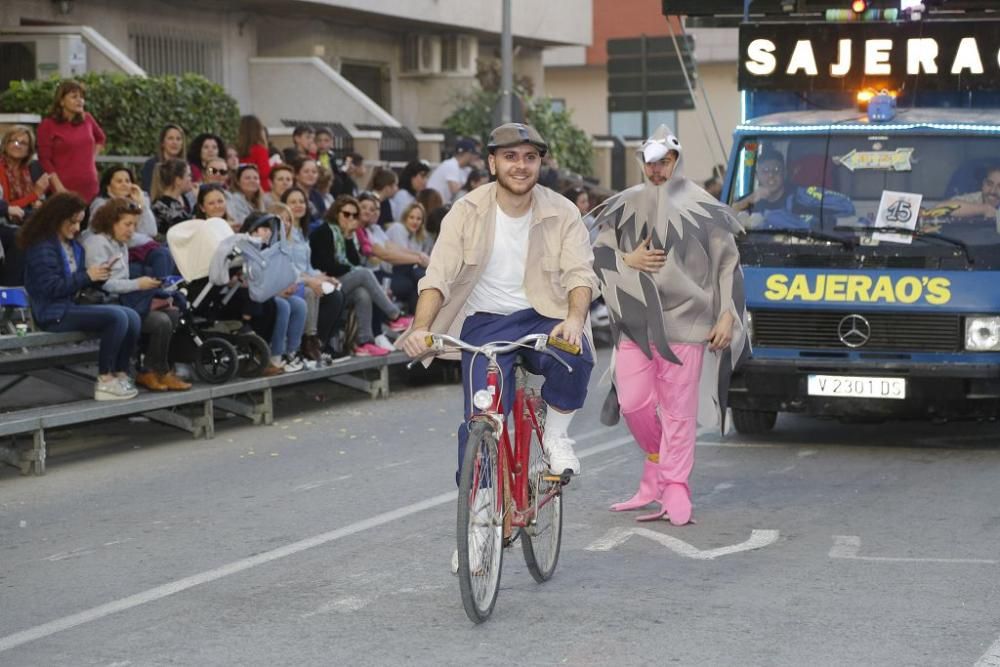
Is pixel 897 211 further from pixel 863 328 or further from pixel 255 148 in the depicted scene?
pixel 255 148

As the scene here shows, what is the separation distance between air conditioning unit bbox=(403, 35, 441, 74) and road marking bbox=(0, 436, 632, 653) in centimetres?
2455

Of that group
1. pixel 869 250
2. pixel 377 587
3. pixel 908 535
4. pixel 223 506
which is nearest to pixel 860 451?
pixel 869 250

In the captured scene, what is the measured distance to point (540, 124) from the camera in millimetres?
35656

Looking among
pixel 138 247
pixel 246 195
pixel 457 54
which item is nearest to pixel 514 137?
pixel 138 247

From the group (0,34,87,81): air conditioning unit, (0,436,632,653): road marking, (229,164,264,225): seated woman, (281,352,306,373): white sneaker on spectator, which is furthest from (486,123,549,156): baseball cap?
(0,34,87,81): air conditioning unit

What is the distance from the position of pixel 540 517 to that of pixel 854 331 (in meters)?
4.45

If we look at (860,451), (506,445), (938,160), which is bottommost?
(860,451)

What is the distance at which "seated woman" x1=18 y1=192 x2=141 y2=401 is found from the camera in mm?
12523

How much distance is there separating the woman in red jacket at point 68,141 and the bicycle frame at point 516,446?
354 inches

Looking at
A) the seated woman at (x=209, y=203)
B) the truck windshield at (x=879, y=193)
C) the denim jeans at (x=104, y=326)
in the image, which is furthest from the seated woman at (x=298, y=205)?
the truck windshield at (x=879, y=193)

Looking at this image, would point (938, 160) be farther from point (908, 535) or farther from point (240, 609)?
point (240, 609)

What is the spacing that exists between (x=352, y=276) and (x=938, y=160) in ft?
18.8

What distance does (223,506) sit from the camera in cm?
1031

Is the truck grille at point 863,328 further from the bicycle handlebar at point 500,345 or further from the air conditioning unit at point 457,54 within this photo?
the air conditioning unit at point 457,54
